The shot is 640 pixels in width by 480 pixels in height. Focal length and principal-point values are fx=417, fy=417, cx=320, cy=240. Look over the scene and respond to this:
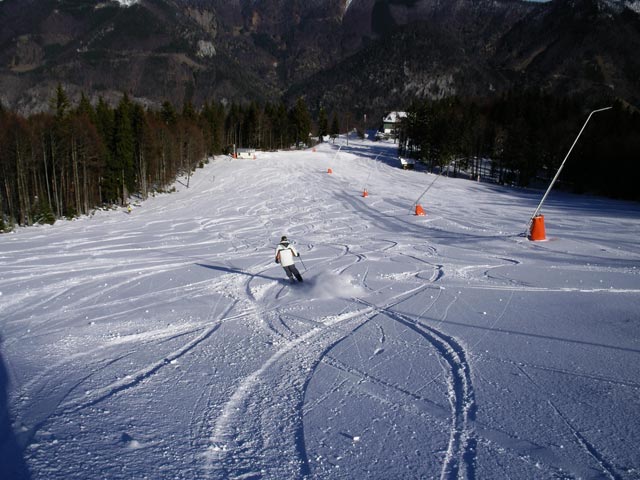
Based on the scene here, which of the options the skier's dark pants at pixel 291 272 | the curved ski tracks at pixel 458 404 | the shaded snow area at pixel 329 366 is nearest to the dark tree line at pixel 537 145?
the shaded snow area at pixel 329 366

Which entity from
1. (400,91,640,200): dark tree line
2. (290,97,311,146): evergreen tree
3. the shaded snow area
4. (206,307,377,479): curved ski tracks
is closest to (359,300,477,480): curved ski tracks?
the shaded snow area

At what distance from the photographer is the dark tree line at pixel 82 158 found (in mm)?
36781

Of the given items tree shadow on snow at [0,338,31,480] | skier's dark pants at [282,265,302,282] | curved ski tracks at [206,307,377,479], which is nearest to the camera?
tree shadow on snow at [0,338,31,480]

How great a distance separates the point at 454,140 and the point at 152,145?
41761 mm

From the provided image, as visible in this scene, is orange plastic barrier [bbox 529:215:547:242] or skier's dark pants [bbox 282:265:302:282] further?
orange plastic barrier [bbox 529:215:547:242]

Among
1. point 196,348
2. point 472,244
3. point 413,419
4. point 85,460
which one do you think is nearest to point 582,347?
point 413,419

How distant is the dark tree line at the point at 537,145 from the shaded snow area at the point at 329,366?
40.9 metres

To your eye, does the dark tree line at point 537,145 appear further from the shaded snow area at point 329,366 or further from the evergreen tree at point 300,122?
the shaded snow area at point 329,366

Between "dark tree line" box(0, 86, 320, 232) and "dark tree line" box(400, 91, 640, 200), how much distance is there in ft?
122

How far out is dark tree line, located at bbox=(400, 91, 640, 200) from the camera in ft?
154

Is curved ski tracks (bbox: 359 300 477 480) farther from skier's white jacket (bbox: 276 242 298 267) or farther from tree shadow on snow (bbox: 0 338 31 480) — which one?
skier's white jacket (bbox: 276 242 298 267)

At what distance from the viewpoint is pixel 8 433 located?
4.31 meters

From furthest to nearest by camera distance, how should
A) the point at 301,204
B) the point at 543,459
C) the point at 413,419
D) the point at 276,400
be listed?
the point at 301,204 → the point at 276,400 → the point at 413,419 → the point at 543,459

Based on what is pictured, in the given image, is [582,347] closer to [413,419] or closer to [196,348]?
[413,419]
